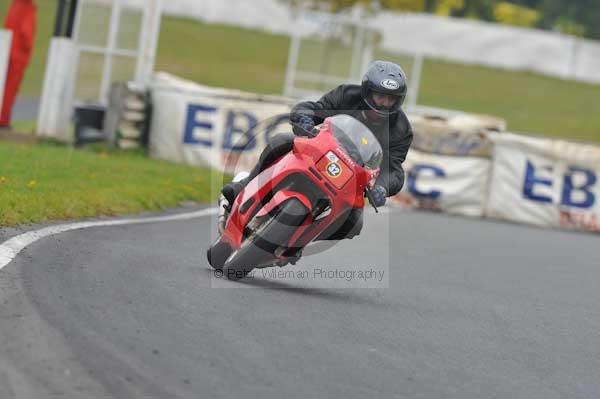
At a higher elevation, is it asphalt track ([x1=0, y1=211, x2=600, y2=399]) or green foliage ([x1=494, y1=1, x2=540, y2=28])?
green foliage ([x1=494, y1=1, x2=540, y2=28])

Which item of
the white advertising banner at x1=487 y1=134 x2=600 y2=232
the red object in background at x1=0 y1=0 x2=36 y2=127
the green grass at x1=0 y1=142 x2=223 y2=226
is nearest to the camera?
the green grass at x1=0 y1=142 x2=223 y2=226

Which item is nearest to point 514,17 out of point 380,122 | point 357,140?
point 380,122

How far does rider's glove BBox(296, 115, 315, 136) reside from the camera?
349 inches

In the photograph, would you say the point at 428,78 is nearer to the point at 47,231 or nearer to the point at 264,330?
the point at 47,231

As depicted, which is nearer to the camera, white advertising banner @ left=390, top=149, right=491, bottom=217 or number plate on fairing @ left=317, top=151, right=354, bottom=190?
→ number plate on fairing @ left=317, top=151, right=354, bottom=190

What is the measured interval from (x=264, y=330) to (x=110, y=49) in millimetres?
13977

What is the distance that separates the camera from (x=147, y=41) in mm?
21438

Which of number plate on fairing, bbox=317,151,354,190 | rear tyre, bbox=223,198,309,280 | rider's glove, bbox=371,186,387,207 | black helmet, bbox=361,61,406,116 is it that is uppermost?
black helmet, bbox=361,61,406,116

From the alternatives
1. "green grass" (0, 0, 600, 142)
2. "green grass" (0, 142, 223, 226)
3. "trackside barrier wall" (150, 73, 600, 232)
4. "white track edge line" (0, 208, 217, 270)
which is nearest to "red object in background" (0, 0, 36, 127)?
"green grass" (0, 142, 223, 226)

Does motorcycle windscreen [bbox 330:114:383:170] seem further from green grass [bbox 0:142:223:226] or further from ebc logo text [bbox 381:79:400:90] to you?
green grass [bbox 0:142:223:226]

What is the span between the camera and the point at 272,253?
888 centimetres

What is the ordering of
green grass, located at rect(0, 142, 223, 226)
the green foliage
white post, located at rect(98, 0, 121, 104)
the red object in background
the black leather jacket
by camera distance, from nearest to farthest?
the black leather jacket, green grass, located at rect(0, 142, 223, 226), the red object in background, white post, located at rect(98, 0, 121, 104), the green foliage

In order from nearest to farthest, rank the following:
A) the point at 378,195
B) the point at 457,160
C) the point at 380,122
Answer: the point at 378,195
the point at 380,122
the point at 457,160

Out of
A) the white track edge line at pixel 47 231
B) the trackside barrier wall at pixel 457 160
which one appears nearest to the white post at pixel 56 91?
the trackside barrier wall at pixel 457 160
